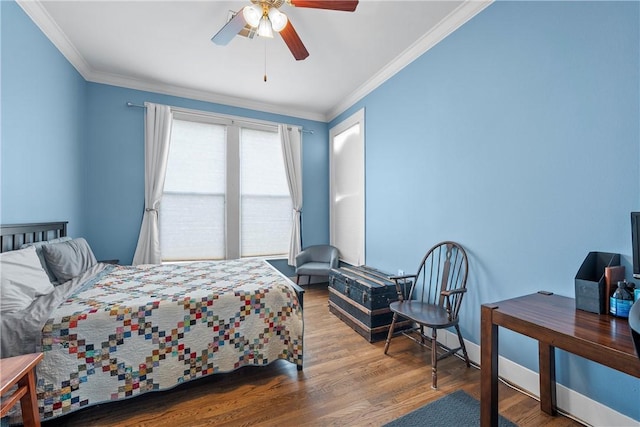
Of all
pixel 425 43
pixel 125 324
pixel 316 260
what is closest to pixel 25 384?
pixel 125 324

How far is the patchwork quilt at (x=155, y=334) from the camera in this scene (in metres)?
1.45

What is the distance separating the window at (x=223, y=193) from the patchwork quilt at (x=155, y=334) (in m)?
1.52

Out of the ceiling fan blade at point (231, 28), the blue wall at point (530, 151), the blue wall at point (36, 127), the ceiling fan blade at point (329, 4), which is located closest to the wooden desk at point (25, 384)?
the blue wall at point (36, 127)

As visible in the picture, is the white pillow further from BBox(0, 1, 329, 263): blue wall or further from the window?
the window

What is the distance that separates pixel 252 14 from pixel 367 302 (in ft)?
8.40

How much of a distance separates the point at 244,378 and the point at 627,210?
257cm

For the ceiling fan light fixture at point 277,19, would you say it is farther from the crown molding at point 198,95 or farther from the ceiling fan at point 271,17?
the crown molding at point 198,95

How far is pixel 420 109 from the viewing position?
2.65 metres

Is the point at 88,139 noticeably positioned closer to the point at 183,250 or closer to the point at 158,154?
the point at 158,154

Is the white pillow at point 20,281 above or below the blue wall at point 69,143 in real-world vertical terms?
below

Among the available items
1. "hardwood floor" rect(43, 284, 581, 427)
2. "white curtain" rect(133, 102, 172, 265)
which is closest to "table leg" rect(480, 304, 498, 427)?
"hardwood floor" rect(43, 284, 581, 427)

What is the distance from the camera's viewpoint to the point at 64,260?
2115mm

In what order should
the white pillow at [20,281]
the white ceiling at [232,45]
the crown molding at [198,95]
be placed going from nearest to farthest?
the white pillow at [20,281] → the white ceiling at [232,45] → the crown molding at [198,95]

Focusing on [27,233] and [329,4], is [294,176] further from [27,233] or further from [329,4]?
[27,233]
